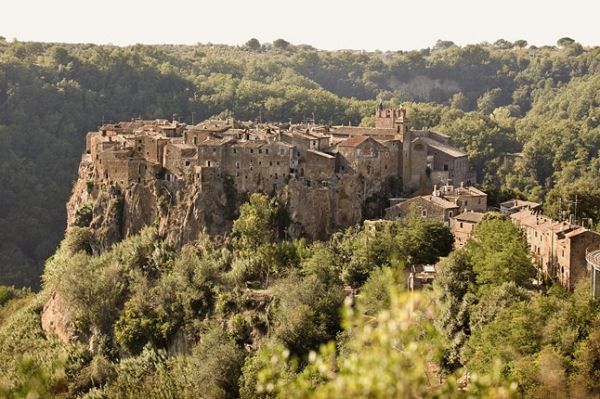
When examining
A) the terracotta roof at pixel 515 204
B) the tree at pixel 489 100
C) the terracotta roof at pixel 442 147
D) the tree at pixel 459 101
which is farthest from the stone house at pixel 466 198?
the tree at pixel 459 101

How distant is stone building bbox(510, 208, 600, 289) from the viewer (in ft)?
132

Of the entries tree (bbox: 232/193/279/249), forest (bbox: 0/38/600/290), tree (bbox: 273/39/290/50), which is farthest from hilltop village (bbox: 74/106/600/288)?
tree (bbox: 273/39/290/50)

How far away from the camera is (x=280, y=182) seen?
50656 mm

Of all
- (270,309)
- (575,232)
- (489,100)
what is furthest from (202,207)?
(489,100)

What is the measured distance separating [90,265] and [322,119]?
37.7 metres

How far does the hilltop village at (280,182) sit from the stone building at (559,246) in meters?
1.49

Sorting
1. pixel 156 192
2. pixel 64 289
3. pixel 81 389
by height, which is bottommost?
pixel 81 389

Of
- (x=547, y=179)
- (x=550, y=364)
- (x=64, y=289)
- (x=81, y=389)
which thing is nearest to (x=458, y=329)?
(x=550, y=364)

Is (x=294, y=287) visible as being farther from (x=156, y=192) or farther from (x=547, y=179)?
(x=547, y=179)

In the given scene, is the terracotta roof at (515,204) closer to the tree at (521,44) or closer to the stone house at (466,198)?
the stone house at (466,198)

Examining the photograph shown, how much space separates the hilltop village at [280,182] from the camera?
50.2 metres

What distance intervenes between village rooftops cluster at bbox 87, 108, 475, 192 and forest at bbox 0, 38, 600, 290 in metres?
4.62

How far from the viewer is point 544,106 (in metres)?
116

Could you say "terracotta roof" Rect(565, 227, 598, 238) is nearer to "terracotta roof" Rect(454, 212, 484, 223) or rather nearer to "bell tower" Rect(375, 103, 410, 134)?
"terracotta roof" Rect(454, 212, 484, 223)
